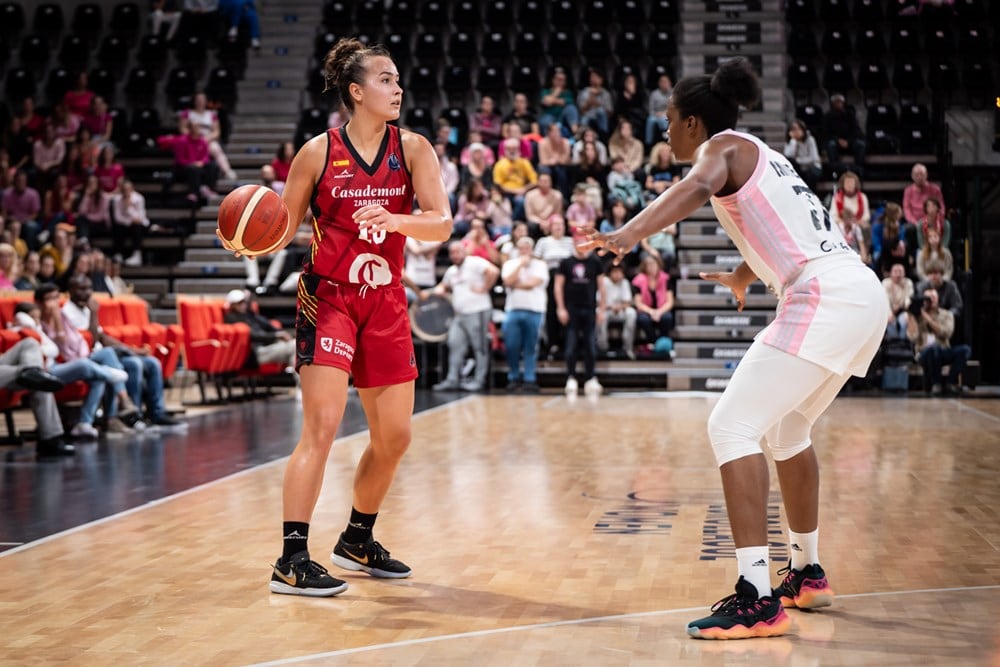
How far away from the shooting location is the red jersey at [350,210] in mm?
4242

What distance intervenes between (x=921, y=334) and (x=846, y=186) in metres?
1.84

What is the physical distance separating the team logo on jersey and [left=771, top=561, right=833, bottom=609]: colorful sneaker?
1.64m

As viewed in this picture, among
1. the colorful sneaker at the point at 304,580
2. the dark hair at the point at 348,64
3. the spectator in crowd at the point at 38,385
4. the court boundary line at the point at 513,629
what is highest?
the dark hair at the point at 348,64

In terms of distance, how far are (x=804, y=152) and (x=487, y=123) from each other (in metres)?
4.02

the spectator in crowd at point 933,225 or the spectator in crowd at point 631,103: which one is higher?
the spectator in crowd at point 631,103

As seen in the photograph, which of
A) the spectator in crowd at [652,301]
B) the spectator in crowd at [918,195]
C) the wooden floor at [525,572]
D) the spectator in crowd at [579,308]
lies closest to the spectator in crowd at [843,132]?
the spectator in crowd at [918,195]

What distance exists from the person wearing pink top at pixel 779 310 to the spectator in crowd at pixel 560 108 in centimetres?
1261

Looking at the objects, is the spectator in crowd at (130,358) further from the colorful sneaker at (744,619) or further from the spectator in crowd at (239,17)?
the spectator in crowd at (239,17)

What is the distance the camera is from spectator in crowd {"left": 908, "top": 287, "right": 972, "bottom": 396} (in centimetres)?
1309

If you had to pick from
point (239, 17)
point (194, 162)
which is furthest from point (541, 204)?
point (239, 17)

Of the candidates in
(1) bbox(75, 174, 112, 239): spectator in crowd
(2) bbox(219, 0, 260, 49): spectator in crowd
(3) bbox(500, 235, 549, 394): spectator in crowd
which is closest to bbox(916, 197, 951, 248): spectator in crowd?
(3) bbox(500, 235, 549, 394): spectator in crowd

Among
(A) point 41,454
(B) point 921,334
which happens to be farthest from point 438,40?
(A) point 41,454

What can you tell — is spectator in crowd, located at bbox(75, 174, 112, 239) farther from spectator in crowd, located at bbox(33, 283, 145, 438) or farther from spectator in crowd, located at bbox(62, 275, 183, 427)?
spectator in crowd, located at bbox(33, 283, 145, 438)

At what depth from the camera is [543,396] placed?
13.0 m
